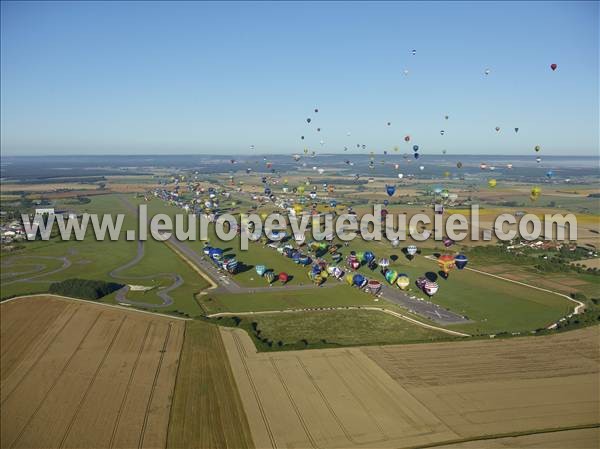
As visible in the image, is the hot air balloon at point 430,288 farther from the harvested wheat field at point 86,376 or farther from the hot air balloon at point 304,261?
the harvested wheat field at point 86,376

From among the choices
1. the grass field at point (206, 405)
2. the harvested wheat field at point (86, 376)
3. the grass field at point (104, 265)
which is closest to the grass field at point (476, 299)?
the grass field at point (104, 265)

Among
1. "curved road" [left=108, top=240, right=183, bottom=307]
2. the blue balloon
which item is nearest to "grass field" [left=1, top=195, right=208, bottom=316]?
"curved road" [left=108, top=240, right=183, bottom=307]

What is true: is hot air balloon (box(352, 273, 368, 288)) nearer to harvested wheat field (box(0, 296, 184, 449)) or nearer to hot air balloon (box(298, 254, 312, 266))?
hot air balloon (box(298, 254, 312, 266))

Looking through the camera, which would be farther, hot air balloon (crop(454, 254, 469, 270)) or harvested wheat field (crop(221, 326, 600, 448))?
hot air balloon (crop(454, 254, 469, 270))

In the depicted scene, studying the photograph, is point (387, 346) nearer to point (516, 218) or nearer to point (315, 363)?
point (315, 363)

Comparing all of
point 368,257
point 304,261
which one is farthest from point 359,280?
point 304,261
